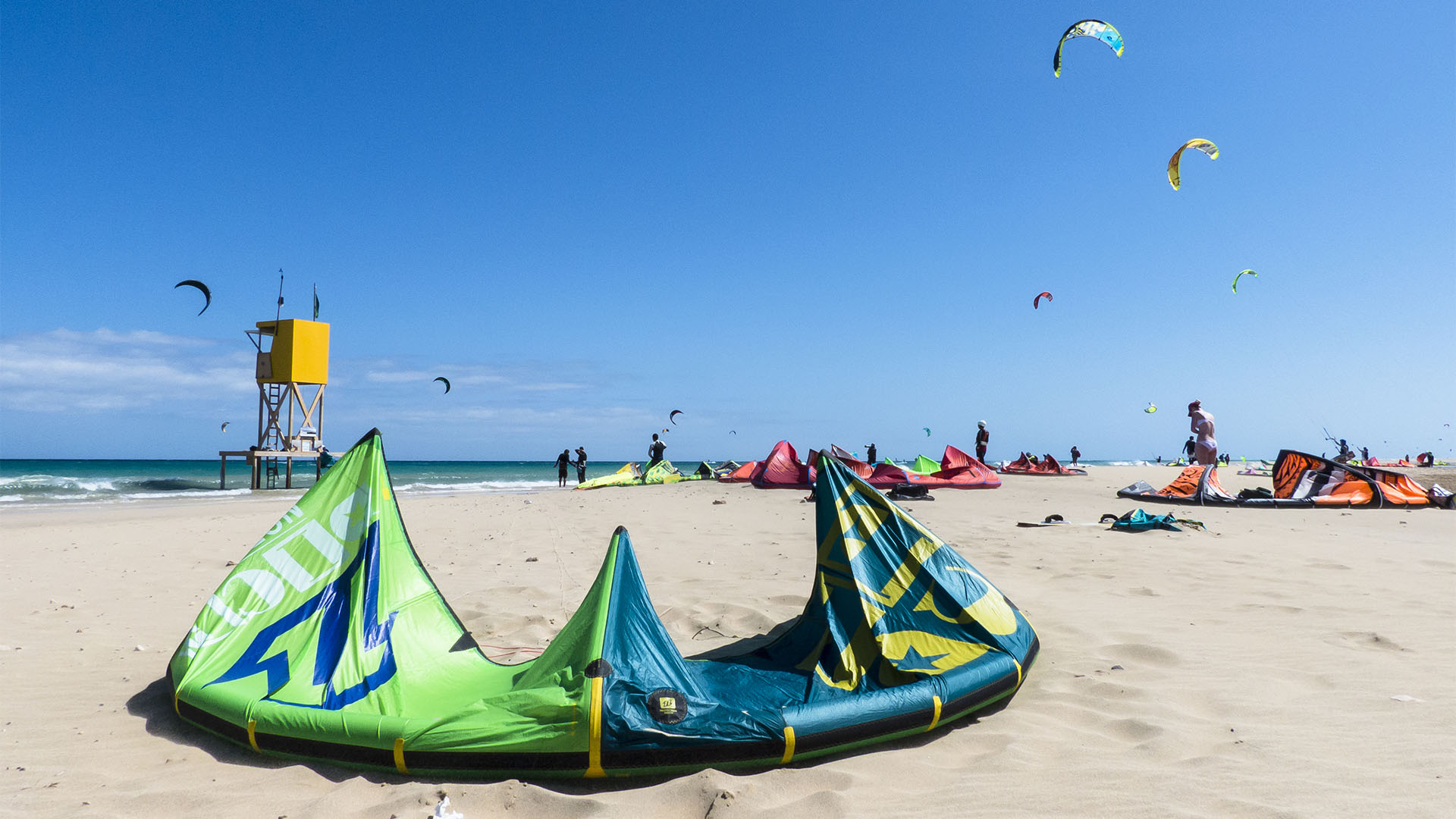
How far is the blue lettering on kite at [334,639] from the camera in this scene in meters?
3.31

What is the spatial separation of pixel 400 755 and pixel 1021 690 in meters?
2.89

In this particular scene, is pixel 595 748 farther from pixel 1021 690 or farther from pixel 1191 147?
pixel 1191 147

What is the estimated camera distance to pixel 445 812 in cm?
254

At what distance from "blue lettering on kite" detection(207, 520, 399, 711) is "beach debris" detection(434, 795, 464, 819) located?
2.79ft

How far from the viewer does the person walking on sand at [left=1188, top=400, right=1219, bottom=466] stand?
13.4 meters

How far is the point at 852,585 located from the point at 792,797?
148 cm

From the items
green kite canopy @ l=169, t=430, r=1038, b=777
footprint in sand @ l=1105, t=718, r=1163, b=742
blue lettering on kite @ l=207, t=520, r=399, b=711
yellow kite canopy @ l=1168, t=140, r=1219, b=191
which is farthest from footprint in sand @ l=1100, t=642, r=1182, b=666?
yellow kite canopy @ l=1168, t=140, r=1219, b=191

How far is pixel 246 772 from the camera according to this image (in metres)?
2.89

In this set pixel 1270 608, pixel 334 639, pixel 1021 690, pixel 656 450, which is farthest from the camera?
pixel 656 450

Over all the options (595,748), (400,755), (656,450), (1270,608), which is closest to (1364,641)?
(1270,608)

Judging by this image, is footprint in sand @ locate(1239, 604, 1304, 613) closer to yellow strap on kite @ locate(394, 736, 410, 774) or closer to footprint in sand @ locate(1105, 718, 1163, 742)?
footprint in sand @ locate(1105, 718, 1163, 742)

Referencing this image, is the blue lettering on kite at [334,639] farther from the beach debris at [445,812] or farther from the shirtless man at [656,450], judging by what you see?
the shirtless man at [656,450]

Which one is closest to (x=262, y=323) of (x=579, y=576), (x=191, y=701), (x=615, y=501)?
(x=615, y=501)

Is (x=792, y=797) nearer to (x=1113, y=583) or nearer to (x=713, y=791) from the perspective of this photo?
(x=713, y=791)
